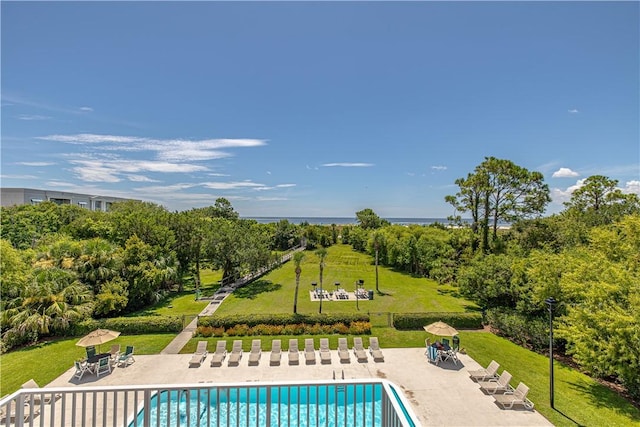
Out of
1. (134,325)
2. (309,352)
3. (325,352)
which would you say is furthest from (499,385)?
(134,325)

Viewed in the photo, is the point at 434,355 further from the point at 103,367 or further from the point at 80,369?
the point at 80,369

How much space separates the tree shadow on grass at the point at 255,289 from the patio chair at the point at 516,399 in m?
20.0

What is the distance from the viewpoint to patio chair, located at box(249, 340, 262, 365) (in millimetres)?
14624

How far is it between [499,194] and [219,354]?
26646 mm

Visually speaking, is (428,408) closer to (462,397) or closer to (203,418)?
(462,397)

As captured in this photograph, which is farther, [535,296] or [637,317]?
[535,296]

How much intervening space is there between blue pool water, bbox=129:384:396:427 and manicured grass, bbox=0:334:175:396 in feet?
17.5

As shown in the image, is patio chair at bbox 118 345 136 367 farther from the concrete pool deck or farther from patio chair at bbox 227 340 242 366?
patio chair at bbox 227 340 242 366

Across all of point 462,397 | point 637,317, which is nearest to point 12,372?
point 462,397

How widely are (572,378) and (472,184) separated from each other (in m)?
19.0

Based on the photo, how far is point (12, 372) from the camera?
13570 mm

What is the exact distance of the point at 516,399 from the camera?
11.1 meters

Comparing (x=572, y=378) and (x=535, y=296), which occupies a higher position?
(x=535, y=296)

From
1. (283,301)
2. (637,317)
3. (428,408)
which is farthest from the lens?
(283,301)
